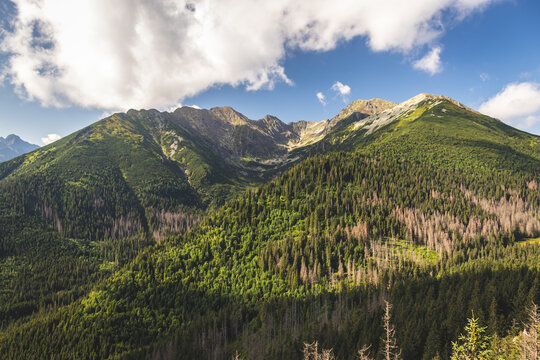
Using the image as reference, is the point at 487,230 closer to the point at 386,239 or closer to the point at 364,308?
the point at 386,239

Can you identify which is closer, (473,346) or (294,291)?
(473,346)

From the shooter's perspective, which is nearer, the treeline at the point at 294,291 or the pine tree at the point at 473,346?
the pine tree at the point at 473,346

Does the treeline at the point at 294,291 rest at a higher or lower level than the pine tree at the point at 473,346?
lower

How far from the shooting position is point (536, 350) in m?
33.8

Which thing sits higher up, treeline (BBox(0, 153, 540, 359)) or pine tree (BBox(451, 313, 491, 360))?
pine tree (BBox(451, 313, 491, 360))

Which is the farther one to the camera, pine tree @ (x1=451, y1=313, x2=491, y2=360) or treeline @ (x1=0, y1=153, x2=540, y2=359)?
treeline @ (x1=0, y1=153, x2=540, y2=359)

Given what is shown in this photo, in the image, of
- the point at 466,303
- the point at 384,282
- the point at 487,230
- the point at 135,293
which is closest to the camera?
the point at 466,303

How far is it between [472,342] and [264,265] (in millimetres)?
136202

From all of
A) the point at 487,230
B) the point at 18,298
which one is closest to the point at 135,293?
the point at 18,298

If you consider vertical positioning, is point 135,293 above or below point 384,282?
below

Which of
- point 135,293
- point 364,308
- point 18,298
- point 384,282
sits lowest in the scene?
point 18,298

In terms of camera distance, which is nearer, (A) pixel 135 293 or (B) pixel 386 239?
(A) pixel 135 293

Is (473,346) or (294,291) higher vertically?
(473,346)

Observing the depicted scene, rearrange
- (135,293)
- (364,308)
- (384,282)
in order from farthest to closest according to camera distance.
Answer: (135,293)
(384,282)
(364,308)
